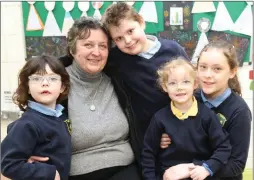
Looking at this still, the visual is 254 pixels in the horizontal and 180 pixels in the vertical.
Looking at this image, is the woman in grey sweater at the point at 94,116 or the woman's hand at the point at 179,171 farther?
the woman in grey sweater at the point at 94,116

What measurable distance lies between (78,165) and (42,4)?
182cm

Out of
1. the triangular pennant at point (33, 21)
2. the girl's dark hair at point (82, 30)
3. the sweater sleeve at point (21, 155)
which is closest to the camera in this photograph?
the sweater sleeve at point (21, 155)

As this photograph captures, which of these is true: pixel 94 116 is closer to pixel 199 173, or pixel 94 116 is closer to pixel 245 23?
pixel 199 173

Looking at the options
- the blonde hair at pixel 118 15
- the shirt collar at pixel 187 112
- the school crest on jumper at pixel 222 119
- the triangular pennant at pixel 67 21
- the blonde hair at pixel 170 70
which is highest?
the triangular pennant at pixel 67 21

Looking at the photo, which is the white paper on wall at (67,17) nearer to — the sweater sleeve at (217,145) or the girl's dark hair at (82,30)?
the girl's dark hair at (82,30)

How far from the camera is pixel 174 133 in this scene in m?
1.55

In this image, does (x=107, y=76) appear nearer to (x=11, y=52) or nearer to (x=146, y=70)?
(x=146, y=70)

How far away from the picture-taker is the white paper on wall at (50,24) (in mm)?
2896

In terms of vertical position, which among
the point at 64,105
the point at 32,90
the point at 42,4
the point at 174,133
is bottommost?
the point at 174,133

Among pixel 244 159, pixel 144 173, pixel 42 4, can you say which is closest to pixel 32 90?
pixel 144 173

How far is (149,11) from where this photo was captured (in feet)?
9.27

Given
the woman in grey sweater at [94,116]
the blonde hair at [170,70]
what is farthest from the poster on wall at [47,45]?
the blonde hair at [170,70]

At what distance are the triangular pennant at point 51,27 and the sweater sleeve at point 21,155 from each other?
1.63 metres

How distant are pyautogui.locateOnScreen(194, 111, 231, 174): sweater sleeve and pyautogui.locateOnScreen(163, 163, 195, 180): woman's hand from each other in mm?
90
